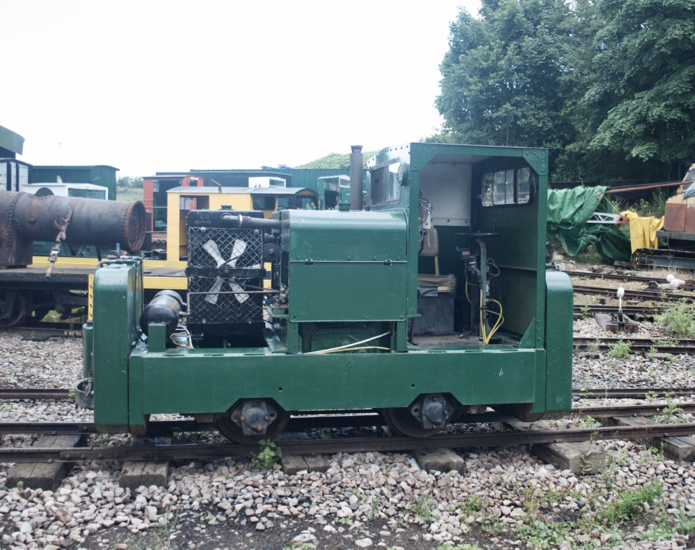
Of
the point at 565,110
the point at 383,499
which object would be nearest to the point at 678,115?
the point at 565,110

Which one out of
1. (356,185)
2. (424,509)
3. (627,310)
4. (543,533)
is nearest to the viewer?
(543,533)

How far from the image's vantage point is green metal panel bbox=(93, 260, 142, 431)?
187 inches

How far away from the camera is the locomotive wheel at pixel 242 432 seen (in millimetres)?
5301

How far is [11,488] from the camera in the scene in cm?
461

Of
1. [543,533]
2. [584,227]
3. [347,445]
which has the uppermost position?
[584,227]

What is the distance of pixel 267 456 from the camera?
5.06 meters

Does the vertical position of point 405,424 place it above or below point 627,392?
above

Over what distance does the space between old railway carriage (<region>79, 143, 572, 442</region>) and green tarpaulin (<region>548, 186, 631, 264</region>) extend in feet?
50.3

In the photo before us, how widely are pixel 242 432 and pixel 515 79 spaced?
25746mm

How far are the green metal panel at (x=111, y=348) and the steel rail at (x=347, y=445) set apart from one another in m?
0.41

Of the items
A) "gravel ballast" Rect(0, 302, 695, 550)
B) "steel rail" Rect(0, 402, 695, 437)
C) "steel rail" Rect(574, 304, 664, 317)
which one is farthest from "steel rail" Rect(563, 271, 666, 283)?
"gravel ballast" Rect(0, 302, 695, 550)

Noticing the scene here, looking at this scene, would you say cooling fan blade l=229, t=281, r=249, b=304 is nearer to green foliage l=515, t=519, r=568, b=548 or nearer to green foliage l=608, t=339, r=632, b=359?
green foliage l=515, t=519, r=568, b=548

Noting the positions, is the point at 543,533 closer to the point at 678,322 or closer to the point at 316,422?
the point at 316,422

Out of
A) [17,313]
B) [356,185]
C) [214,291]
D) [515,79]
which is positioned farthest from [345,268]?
[515,79]
